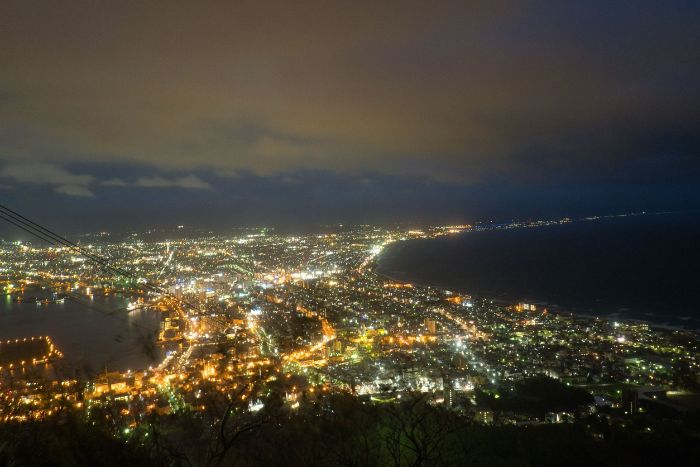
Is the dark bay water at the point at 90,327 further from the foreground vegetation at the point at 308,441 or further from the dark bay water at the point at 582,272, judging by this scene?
the dark bay water at the point at 582,272

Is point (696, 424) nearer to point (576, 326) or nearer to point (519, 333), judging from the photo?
point (519, 333)

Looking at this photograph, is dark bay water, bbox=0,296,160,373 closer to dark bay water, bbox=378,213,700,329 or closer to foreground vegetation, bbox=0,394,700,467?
foreground vegetation, bbox=0,394,700,467

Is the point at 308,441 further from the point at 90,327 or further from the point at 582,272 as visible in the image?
the point at 582,272

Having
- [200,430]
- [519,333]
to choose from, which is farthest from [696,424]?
[519,333]

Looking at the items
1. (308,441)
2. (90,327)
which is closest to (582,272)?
(90,327)

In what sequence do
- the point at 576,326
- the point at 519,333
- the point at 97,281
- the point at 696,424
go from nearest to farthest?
1. the point at 696,424
2. the point at 519,333
3. the point at 576,326
4. the point at 97,281

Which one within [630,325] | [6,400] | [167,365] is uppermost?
[6,400]

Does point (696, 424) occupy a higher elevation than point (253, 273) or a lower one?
lower
